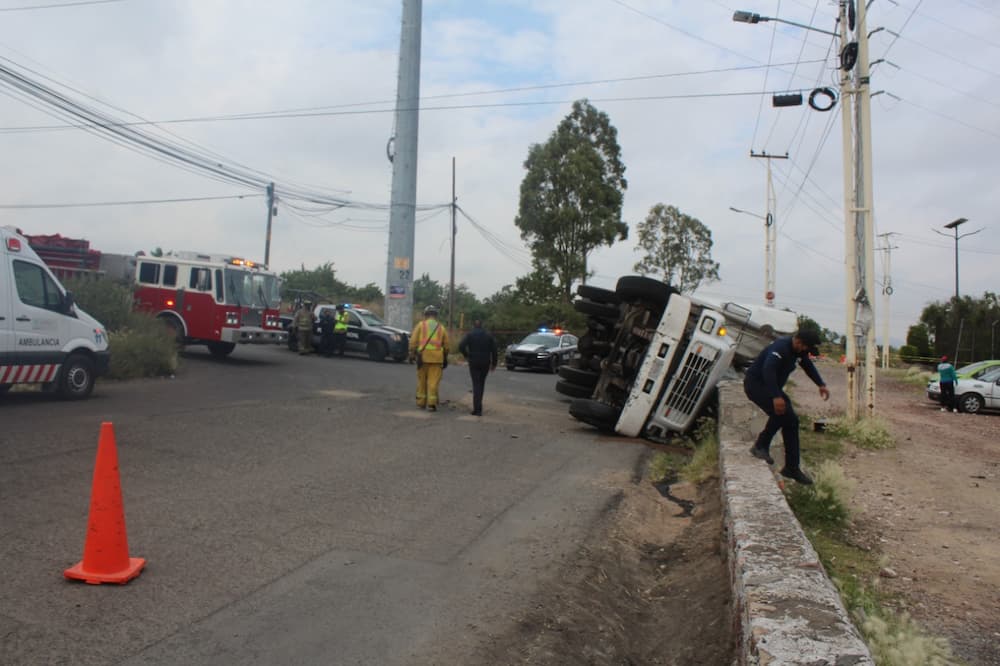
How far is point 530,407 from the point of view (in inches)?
629

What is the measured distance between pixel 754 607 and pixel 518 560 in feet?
8.31

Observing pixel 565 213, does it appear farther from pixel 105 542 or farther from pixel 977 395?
pixel 105 542

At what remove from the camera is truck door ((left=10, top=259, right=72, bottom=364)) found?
1216 centimetres

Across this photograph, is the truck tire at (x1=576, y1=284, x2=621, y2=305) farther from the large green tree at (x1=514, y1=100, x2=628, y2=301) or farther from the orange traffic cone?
the large green tree at (x1=514, y1=100, x2=628, y2=301)

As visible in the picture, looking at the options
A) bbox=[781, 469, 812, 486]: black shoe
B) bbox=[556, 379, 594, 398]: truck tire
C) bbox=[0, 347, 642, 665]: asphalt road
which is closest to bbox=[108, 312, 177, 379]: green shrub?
bbox=[0, 347, 642, 665]: asphalt road

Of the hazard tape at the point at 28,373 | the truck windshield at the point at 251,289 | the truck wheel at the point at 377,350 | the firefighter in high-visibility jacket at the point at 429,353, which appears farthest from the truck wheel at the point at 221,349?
the firefighter in high-visibility jacket at the point at 429,353

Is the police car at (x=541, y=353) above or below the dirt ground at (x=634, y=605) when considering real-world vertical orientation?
above

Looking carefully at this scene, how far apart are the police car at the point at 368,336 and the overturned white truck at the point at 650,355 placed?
13.0 m

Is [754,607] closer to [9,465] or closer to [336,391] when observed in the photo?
[9,465]

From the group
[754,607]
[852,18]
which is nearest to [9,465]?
[754,607]

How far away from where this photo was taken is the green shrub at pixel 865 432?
13.3m

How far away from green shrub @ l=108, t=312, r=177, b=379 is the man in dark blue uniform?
12.7 meters

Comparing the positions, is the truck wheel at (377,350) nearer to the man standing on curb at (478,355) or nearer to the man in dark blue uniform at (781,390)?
the man standing on curb at (478,355)

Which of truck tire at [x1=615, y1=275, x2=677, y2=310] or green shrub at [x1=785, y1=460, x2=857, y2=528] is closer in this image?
green shrub at [x1=785, y1=460, x2=857, y2=528]
